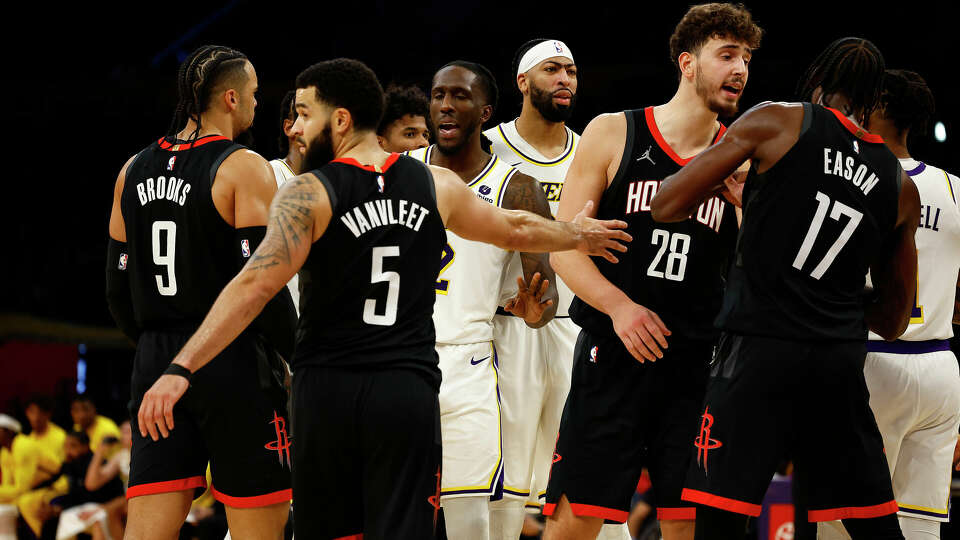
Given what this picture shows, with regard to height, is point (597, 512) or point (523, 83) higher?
point (523, 83)

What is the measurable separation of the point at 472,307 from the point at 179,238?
1471 mm

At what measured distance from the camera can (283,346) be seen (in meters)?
4.55

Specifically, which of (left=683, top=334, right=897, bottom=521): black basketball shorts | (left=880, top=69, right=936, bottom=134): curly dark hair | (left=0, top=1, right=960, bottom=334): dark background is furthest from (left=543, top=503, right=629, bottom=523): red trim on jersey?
(left=0, top=1, right=960, bottom=334): dark background

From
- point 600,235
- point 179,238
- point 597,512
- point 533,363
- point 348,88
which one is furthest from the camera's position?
point 533,363

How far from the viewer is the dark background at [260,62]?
13.5m

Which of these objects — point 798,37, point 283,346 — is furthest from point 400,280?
point 798,37

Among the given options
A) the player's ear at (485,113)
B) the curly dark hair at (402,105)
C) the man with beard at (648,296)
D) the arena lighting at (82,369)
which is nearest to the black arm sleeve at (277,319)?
the man with beard at (648,296)

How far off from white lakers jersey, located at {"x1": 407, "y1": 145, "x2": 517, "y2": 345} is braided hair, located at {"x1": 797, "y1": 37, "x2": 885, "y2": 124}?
71.4 inches

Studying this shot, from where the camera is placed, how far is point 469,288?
17.1 ft

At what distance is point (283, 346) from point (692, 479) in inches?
70.9

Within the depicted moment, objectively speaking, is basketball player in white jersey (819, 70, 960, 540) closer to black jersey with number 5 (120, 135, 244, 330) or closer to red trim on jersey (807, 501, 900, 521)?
red trim on jersey (807, 501, 900, 521)

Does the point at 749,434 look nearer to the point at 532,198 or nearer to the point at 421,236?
the point at 421,236

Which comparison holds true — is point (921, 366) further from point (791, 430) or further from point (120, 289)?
point (120, 289)

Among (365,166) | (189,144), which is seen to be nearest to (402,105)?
(189,144)
